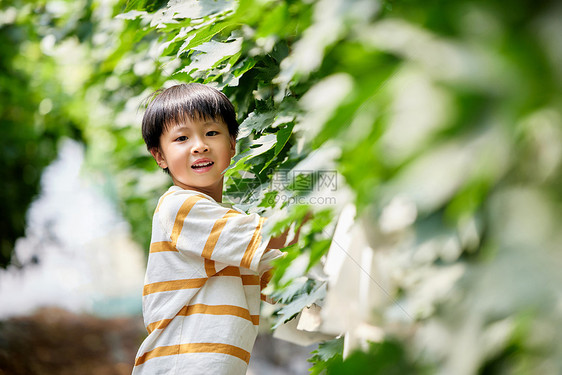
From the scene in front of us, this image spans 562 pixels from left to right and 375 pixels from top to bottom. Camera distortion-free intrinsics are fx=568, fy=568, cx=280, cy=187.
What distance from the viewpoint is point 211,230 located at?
4.16 ft

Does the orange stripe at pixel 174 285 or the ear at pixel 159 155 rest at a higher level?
the ear at pixel 159 155

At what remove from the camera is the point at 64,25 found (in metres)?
3.63

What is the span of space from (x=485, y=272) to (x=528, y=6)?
218 millimetres

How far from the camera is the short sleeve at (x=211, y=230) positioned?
1223mm

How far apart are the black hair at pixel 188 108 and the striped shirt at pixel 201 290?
0.63 feet

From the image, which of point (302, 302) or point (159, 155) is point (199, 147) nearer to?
point (159, 155)

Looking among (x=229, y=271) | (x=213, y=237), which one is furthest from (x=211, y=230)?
(x=229, y=271)

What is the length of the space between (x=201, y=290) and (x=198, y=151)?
33 cm

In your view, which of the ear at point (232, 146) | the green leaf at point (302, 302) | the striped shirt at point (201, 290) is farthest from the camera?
the ear at point (232, 146)

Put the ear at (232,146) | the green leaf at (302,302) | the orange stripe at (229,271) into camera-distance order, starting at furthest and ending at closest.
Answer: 1. the ear at (232,146)
2. the orange stripe at (229,271)
3. the green leaf at (302,302)

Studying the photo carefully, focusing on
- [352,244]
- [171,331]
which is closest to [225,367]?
[171,331]

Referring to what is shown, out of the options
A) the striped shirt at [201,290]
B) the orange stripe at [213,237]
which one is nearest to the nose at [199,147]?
the striped shirt at [201,290]

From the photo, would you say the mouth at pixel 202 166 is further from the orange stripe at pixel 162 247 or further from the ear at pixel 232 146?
the orange stripe at pixel 162 247

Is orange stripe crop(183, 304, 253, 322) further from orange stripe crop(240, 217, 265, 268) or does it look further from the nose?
the nose
